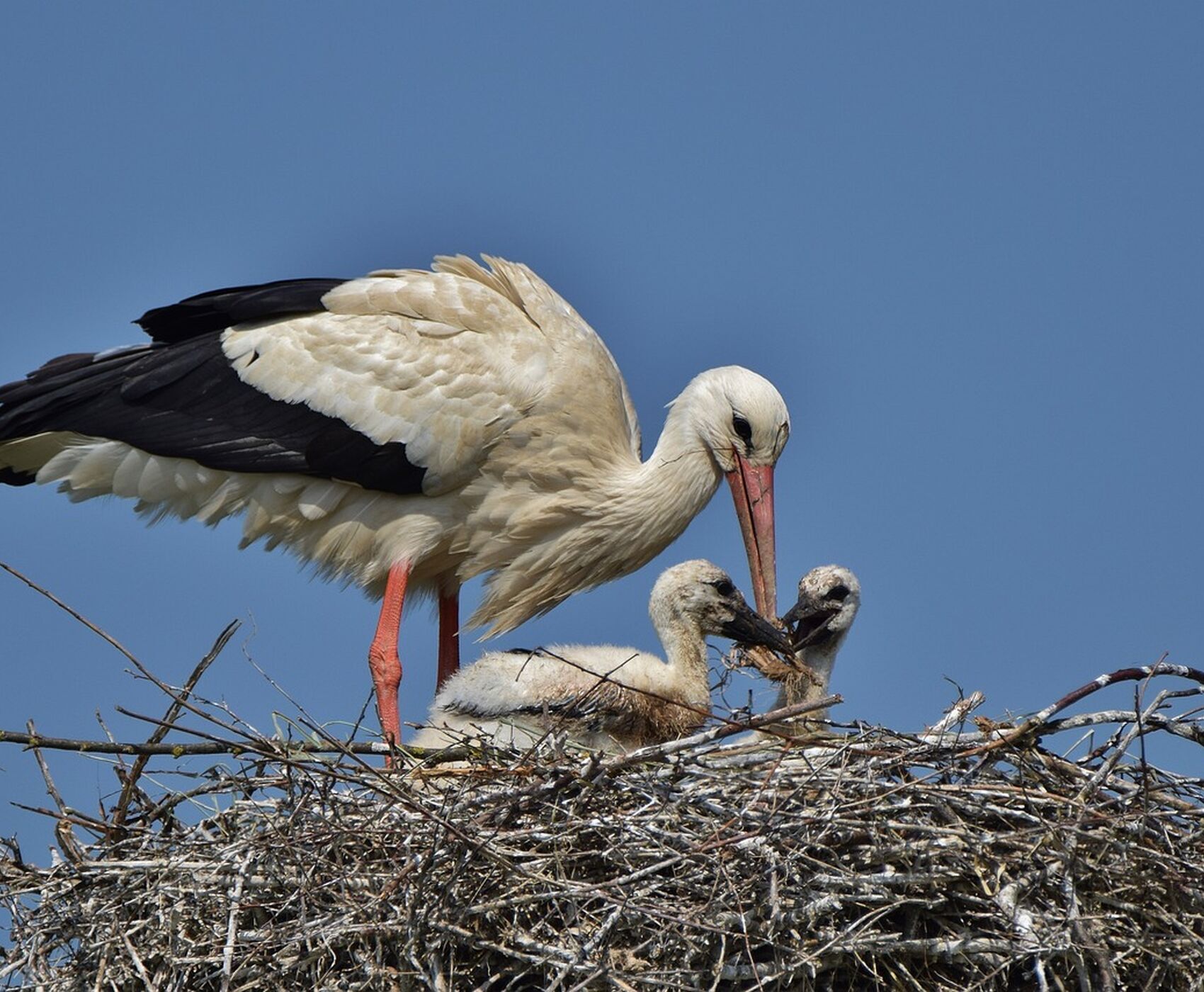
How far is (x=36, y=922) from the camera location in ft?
15.9

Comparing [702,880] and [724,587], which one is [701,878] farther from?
[724,587]

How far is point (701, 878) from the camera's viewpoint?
431 cm

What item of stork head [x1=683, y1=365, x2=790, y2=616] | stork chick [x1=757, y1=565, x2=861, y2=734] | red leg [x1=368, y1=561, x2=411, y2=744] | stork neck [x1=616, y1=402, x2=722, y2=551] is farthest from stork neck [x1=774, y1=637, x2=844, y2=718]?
red leg [x1=368, y1=561, x2=411, y2=744]

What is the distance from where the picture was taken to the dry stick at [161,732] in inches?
196

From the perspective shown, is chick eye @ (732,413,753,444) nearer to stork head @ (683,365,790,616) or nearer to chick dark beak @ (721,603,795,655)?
stork head @ (683,365,790,616)

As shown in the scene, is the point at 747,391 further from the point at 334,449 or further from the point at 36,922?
the point at 36,922

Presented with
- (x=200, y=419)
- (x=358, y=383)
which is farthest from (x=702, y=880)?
(x=200, y=419)

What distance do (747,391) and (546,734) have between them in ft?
6.47

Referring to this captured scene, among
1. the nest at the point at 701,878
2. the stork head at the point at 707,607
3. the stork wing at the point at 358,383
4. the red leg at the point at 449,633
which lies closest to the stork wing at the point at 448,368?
the stork wing at the point at 358,383

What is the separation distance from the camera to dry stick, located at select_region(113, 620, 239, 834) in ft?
16.3

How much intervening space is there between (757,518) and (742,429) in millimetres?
305

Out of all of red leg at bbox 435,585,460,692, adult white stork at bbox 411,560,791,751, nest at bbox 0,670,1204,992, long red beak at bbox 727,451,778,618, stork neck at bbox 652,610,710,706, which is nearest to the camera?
nest at bbox 0,670,1204,992

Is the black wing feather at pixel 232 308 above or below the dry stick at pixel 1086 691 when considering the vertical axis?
above

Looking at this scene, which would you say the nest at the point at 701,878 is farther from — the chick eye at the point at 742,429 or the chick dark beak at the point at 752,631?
the chick eye at the point at 742,429
